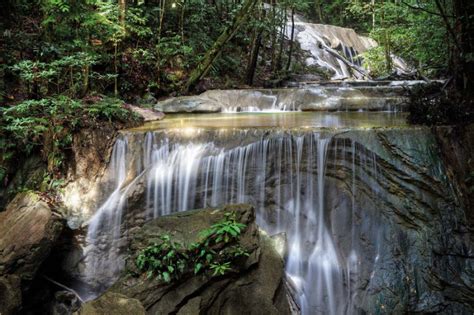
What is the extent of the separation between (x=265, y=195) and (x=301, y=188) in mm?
605

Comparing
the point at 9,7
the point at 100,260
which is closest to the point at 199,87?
the point at 9,7

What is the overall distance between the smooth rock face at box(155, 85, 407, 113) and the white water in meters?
3.65

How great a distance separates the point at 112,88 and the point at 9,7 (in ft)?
9.68

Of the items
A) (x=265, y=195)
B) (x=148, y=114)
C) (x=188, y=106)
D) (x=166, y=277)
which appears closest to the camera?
(x=166, y=277)

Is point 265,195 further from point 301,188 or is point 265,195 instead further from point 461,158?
point 461,158

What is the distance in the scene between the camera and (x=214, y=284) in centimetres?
413

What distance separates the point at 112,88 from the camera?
960 cm

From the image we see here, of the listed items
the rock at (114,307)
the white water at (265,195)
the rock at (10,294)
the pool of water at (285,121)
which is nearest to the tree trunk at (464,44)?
the pool of water at (285,121)

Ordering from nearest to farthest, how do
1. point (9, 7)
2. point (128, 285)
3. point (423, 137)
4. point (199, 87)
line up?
point (128, 285) < point (423, 137) < point (9, 7) < point (199, 87)

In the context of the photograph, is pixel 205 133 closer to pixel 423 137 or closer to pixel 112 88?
pixel 423 137

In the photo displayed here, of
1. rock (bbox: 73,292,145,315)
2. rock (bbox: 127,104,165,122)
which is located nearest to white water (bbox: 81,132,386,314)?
rock (bbox: 73,292,145,315)

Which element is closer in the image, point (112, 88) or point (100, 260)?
point (100, 260)

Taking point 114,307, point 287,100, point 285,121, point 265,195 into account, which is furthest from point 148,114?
point 114,307

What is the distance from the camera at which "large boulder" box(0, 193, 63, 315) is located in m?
4.57
